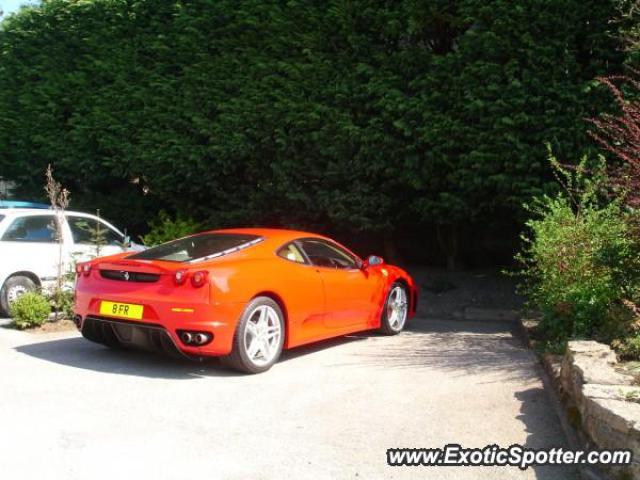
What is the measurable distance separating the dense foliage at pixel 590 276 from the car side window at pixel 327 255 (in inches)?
85.5

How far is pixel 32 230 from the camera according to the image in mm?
9539

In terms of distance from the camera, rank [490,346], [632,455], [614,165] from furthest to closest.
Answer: [614,165]
[490,346]
[632,455]

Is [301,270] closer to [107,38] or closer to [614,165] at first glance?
[614,165]

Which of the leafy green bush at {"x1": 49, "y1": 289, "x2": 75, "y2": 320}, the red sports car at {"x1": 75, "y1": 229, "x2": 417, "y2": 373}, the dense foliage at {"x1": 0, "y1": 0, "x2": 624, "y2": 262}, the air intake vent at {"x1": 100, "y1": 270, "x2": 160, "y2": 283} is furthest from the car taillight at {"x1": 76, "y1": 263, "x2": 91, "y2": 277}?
the dense foliage at {"x1": 0, "y1": 0, "x2": 624, "y2": 262}

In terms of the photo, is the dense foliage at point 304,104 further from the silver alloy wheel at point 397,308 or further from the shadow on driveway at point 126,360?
the shadow on driveway at point 126,360

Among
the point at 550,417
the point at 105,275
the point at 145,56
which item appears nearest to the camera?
the point at 550,417

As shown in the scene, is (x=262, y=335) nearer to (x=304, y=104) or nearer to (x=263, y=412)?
(x=263, y=412)

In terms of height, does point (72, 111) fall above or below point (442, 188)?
above

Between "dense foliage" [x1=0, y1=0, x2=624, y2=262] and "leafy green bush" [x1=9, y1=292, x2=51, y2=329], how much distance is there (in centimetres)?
441

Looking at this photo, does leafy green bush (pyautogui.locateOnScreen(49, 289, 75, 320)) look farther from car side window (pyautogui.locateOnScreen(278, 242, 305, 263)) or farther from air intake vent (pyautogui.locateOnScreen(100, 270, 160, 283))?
car side window (pyautogui.locateOnScreen(278, 242, 305, 263))

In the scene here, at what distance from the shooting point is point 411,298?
9172 millimetres

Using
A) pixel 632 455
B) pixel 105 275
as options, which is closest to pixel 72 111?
pixel 105 275

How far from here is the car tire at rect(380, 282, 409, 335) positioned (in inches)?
338

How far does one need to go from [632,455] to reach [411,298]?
5.60m
